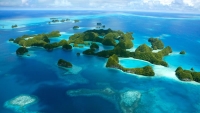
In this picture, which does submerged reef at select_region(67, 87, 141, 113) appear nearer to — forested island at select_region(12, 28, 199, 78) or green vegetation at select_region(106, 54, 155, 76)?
green vegetation at select_region(106, 54, 155, 76)

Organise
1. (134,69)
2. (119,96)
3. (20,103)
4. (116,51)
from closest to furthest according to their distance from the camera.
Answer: (20,103) < (119,96) < (134,69) < (116,51)

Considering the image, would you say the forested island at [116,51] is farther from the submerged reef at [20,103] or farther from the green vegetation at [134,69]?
the submerged reef at [20,103]

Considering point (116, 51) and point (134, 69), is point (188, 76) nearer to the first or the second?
point (134, 69)

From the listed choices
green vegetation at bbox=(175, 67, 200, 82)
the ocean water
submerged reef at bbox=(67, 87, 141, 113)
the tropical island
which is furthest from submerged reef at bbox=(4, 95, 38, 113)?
green vegetation at bbox=(175, 67, 200, 82)

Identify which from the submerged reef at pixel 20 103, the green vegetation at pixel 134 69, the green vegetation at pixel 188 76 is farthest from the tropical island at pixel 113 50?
the submerged reef at pixel 20 103

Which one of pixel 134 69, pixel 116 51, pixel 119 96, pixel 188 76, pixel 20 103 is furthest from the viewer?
pixel 116 51

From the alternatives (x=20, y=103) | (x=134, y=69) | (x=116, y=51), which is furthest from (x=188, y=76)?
(x=20, y=103)

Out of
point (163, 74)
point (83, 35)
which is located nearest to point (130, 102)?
point (163, 74)

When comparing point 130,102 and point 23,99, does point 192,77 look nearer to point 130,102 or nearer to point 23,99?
point 130,102
